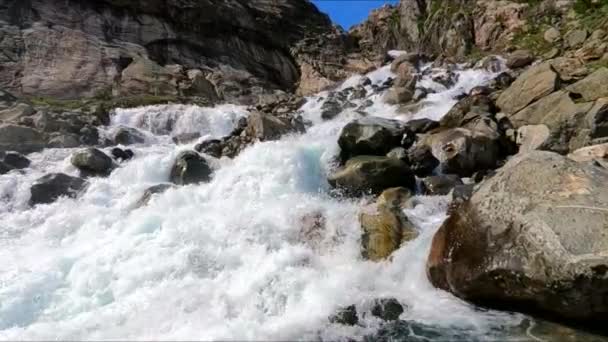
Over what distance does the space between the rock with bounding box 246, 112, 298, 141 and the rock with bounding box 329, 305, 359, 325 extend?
521 inches

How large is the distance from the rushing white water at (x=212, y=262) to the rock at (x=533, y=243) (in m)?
0.53

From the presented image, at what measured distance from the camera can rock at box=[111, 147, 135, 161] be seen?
75.4ft

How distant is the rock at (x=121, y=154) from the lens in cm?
2298

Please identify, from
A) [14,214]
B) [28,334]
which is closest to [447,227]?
[28,334]

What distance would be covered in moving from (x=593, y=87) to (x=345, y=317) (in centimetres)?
1323

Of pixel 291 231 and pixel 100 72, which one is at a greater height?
pixel 100 72

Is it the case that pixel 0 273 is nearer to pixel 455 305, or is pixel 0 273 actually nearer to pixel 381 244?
pixel 381 244

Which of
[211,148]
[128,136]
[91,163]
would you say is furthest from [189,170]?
[128,136]

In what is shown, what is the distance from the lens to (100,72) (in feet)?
124

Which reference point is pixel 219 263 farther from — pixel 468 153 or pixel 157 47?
pixel 157 47

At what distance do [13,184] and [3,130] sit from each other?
4.94 metres

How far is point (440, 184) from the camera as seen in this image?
16.0m

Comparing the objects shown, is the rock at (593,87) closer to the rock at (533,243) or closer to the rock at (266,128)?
the rock at (533,243)

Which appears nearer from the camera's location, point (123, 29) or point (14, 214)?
point (14, 214)
